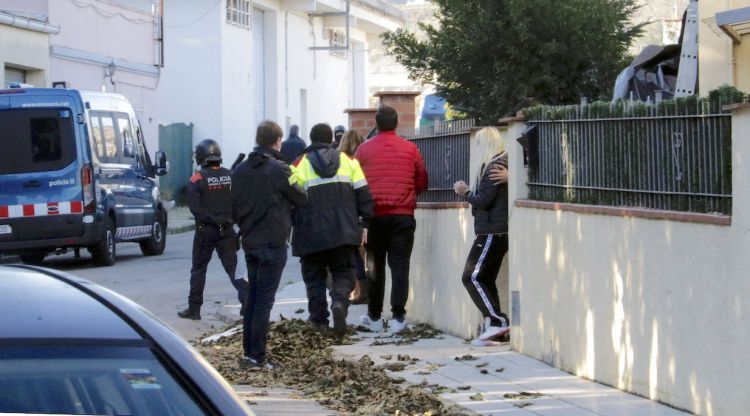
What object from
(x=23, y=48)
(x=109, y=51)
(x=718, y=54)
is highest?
(x=109, y=51)

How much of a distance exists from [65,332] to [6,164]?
15.6 metres

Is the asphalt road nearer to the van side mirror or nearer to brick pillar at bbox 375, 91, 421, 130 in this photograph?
the van side mirror

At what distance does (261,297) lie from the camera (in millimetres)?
9969

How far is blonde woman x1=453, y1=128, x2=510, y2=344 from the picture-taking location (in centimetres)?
1054

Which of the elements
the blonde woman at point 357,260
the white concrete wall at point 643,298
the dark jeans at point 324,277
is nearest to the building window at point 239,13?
the blonde woman at point 357,260

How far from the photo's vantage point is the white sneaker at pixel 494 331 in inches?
418

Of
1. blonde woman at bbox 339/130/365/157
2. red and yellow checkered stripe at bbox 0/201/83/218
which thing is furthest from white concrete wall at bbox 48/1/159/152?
blonde woman at bbox 339/130/365/157

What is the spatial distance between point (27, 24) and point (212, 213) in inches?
544

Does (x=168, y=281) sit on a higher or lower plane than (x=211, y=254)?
lower

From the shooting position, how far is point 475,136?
10922 millimetres

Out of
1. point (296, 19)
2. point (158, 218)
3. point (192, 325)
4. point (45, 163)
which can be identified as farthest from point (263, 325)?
point (296, 19)

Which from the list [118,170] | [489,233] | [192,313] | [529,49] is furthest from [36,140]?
[489,233]

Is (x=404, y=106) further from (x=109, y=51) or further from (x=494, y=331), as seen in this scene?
(x=109, y=51)

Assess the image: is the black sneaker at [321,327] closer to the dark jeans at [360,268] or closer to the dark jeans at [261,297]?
the dark jeans at [261,297]
